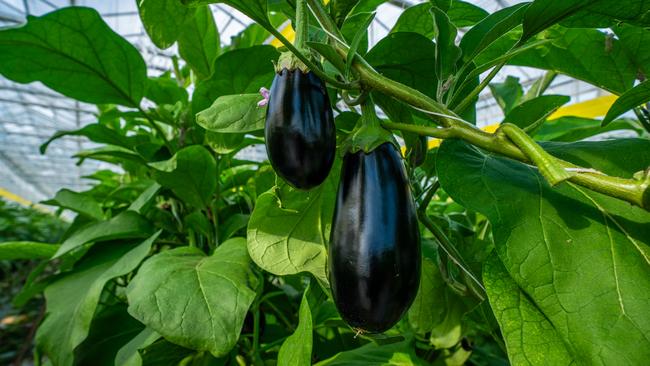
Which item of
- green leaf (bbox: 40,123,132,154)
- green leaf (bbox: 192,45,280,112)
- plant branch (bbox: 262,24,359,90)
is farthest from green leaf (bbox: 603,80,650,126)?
green leaf (bbox: 40,123,132,154)

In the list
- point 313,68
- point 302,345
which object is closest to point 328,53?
point 313,68

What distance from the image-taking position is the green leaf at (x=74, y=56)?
0.58 meters

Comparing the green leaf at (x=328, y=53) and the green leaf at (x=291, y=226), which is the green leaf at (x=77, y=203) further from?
the green leaf at (x=328, y=53)

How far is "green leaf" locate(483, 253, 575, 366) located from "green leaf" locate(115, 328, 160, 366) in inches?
14.0

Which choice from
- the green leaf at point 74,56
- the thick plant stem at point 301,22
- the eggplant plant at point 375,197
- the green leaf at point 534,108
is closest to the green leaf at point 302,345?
the eggplant plant at point 375,197

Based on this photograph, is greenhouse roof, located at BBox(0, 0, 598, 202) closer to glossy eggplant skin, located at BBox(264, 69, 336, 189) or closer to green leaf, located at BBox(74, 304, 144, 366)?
green leaf, located at BBox(74, 304, 144, 366)

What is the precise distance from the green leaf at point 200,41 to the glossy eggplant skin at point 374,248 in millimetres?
577

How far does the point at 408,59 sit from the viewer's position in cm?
44

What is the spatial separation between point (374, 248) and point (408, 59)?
0.77ft

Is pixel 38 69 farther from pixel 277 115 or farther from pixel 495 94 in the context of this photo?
pixel 495 94

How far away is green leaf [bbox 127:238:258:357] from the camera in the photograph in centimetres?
41

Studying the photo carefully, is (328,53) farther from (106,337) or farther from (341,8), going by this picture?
(106,337)

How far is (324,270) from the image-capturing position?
396 millimetres

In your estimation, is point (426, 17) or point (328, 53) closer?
point (328, 53)
